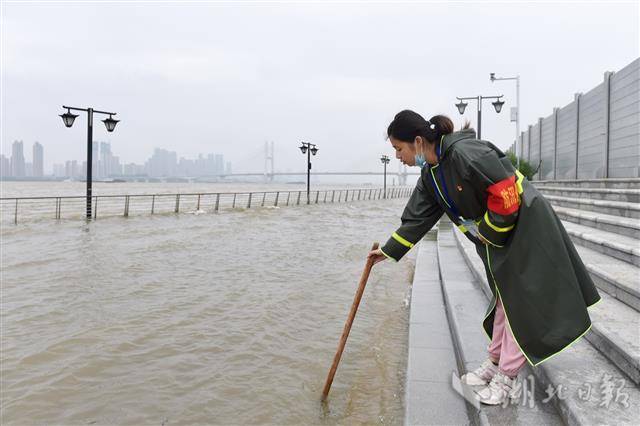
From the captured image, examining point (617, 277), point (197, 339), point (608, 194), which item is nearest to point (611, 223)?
point (617, 277)

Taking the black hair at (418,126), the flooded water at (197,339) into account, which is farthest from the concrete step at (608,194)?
the black hair at (418,126)

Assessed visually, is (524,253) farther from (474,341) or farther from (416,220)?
(474,341)

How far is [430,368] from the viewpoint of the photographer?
2775mm

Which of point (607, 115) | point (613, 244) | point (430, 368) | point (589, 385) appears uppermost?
point (607, 115)

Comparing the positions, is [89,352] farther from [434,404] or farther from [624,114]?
[624,114]

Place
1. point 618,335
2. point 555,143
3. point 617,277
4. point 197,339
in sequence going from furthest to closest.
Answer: point 555,143
point 197,339
point 617,277
point 618,335

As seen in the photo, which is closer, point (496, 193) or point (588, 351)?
point (496, 193)

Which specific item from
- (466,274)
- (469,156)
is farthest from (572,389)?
(466,274)

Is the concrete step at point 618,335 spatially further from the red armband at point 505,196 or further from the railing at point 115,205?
the railing at point 115,205

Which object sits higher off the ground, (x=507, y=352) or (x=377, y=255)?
(x=377, y=255)

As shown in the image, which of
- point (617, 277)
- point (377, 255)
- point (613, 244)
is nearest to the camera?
point (377, 255)

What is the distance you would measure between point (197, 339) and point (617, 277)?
343 cm

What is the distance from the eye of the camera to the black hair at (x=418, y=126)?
6.90 feet

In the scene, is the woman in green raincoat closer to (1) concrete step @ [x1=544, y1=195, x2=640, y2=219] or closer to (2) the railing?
(1) concrete step @ [x1=544, y1=195, x2=640, y2=219]
